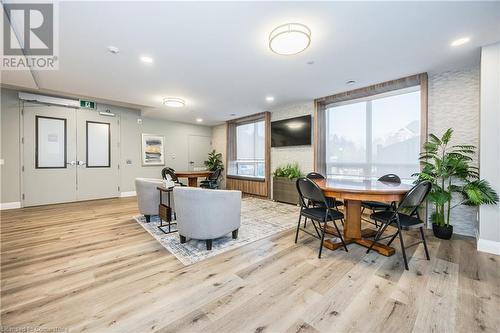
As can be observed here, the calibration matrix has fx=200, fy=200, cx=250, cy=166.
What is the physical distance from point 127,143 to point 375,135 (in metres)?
6.92

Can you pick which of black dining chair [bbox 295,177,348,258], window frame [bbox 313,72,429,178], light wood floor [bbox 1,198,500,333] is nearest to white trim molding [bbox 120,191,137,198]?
light wood floor [bbox 1,198,500,333]

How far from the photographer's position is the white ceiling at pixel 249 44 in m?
2.00

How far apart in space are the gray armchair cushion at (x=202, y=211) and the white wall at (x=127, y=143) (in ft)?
16.1

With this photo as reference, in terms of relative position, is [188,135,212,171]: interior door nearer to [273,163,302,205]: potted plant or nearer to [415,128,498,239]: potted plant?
[273,163,302,205]: potted plant

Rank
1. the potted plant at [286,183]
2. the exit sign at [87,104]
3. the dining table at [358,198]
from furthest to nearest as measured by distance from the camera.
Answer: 1. the exit sign at [87,104]
2. the potted plant at [286,183]
3. the dining table at [358,198]

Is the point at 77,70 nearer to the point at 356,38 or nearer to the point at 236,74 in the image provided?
the point at 236,74

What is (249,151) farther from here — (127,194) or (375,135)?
(127,194)

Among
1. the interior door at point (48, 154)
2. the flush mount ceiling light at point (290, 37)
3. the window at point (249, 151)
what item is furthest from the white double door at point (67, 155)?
the flush mount ceiling light at point (290, 37)

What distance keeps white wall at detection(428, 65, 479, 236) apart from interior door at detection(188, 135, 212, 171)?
7042 millimetres

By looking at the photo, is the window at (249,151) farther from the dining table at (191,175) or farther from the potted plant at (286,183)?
the dining table at (191,175)

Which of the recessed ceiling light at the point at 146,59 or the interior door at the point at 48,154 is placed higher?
the recessed ceiling light at the point at 146,59

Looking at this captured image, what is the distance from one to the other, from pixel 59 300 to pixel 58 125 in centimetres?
538

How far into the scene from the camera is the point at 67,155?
208 inches

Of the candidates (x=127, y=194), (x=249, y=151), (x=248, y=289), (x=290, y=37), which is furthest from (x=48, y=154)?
(x=290, y=37)
